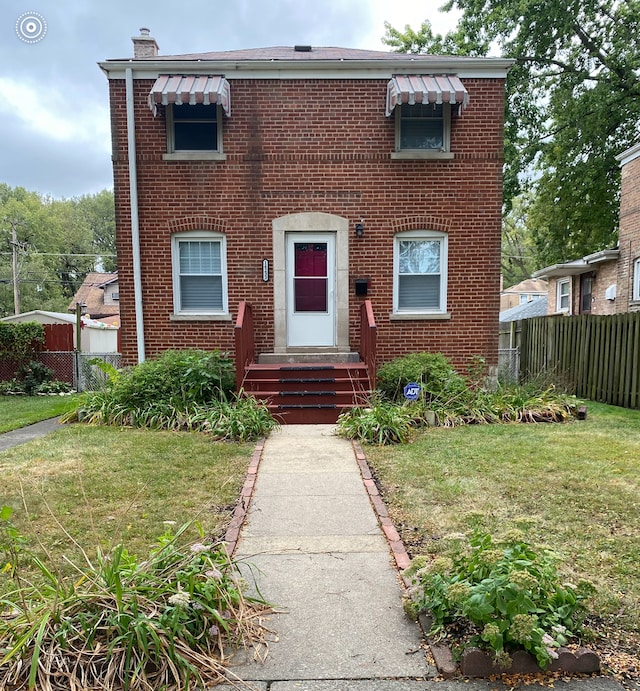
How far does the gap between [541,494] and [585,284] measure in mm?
15723

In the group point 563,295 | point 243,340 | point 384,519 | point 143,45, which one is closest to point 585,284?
point 563,295

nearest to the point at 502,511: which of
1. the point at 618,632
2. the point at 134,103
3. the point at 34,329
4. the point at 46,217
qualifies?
the point at 618,632

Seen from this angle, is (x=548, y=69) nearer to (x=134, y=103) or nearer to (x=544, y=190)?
(x=544, y=190)

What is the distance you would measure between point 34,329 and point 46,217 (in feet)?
146

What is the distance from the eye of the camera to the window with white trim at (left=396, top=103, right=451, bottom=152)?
28.5 feet

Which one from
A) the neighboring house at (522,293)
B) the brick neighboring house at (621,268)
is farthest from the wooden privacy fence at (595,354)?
the neighboring house at (522,293)

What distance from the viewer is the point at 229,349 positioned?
890 centimetres

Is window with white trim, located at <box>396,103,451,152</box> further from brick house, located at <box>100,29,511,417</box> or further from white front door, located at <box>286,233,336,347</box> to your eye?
white front door, located at <box>286,233,336,347</box>

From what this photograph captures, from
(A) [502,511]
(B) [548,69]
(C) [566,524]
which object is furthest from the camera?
(B) [548,69]

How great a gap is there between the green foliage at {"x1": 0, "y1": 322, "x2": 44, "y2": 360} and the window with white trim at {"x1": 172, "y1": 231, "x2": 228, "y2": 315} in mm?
5371

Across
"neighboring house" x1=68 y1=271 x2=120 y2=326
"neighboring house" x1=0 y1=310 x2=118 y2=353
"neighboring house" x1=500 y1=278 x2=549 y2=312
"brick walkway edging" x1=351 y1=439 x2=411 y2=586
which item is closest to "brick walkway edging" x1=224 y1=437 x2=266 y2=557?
"brick walkway edging" x1=351 y1=439 x2=411 y2=586

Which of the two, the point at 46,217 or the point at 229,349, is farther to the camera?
the point at 46,217

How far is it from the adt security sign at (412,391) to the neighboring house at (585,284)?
11042mm

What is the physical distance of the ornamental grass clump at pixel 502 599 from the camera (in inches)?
80.0
